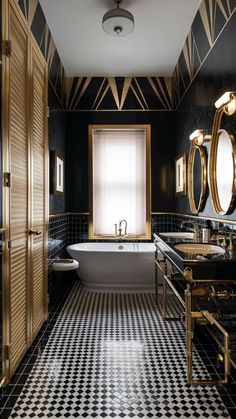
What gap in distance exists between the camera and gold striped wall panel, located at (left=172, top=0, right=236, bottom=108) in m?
2.27

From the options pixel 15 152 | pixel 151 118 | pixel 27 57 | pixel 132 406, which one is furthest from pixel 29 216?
pixel 151 118

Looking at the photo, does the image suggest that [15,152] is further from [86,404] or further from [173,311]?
[173,311]

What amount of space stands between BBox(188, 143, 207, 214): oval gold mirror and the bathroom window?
1.38 metres

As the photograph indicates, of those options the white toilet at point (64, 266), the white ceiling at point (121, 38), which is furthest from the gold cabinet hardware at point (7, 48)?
the white toilet at point (64, 266)

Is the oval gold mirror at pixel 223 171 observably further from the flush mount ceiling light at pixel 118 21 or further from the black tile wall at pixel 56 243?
the black tile wall at pixel 56 243

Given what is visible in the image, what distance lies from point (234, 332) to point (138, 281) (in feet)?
7.43

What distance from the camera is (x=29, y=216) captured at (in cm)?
239

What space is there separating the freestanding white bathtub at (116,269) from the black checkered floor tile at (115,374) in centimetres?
70

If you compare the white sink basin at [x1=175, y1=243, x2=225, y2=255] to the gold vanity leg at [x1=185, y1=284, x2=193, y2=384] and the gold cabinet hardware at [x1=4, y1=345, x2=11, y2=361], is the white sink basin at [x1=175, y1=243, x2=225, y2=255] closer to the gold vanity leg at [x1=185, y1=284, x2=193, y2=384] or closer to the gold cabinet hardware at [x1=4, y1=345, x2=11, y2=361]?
the gold vanity leg at [x1=185, y1=284, x2=193, y2=384]

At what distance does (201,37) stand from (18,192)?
2.17 m

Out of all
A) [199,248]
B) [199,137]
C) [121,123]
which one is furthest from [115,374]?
[121,123]

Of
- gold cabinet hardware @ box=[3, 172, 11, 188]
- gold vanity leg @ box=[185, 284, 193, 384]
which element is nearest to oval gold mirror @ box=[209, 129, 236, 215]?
gold vanity leg @ box=[185, 284, 193, 384]

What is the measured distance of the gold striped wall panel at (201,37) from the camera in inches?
89.3

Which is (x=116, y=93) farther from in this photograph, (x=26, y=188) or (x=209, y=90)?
(x=26, y=188)
